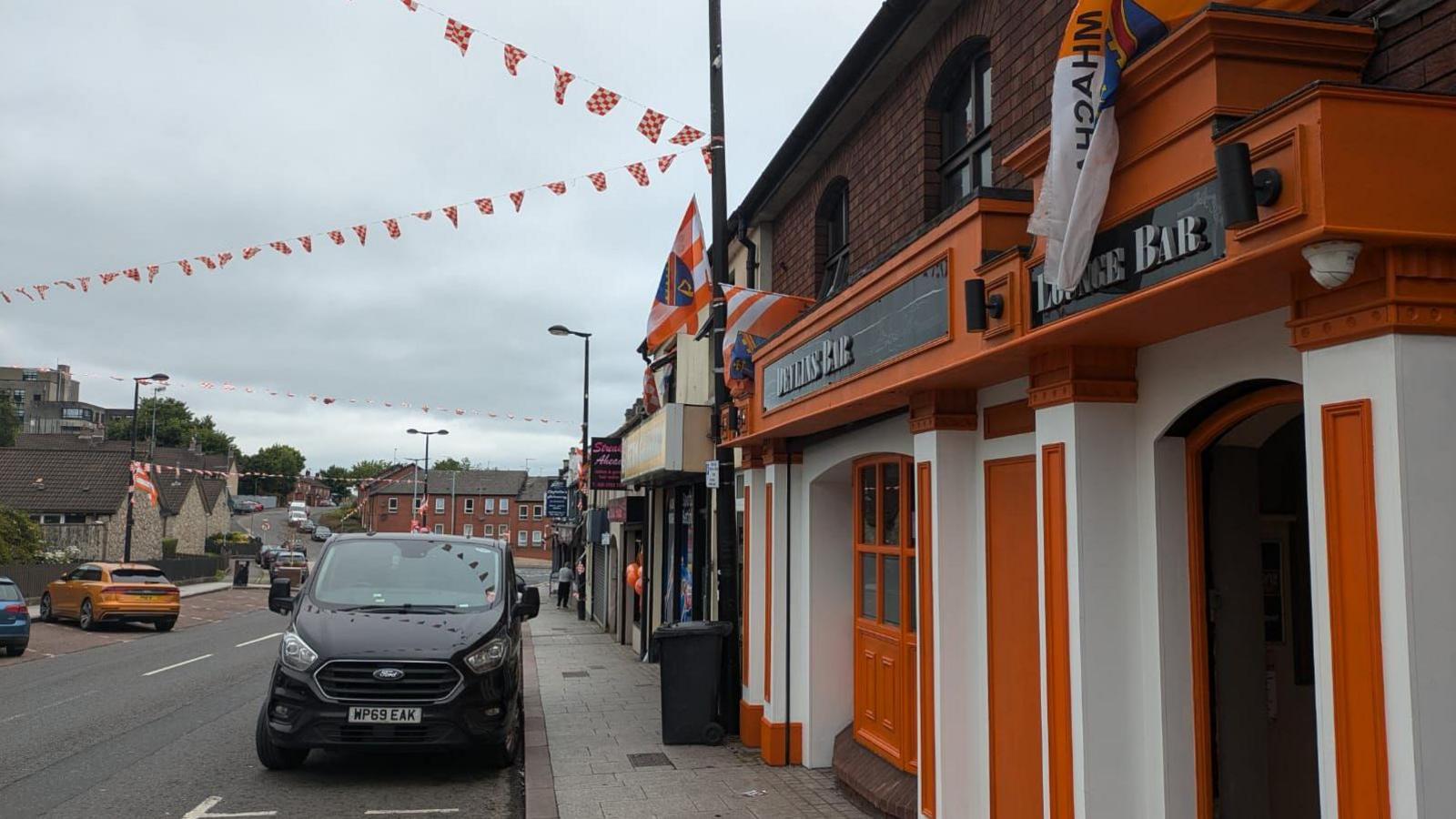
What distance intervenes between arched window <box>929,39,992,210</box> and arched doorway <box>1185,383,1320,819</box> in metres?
3.02

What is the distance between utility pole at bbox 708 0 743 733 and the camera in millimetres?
9977

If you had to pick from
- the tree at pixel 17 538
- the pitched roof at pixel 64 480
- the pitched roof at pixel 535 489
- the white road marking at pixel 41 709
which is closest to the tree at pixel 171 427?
the pitched roof at pixel 535 489

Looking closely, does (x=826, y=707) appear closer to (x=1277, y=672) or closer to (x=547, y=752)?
(x=547, y=752)

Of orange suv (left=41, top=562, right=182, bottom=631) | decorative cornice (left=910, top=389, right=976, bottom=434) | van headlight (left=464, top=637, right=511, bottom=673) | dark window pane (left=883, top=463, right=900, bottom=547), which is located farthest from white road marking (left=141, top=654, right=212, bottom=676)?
decorative cornice (left=910, top=389, right=976, bottom=434)

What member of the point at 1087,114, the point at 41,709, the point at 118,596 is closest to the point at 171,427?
the point at 118,596

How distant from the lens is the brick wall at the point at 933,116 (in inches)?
145

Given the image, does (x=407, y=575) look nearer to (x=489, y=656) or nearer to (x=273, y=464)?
(x=489, y=656)

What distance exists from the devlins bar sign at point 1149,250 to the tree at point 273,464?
130 m

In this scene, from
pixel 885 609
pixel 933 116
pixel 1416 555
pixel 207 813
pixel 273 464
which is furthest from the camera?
pixel 273 464

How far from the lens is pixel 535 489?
319 feet

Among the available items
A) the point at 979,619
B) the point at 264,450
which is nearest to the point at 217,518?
the point at 264,450

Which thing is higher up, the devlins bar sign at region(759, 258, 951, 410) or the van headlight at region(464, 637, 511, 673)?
the devlins bar sign at region(759, 258, 951, 410)

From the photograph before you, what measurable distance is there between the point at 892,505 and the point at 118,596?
72.8 ft

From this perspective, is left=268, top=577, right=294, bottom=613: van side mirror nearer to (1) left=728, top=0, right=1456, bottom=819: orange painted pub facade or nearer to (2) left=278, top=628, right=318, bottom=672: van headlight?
(2) left=278, top=628, right=318, bottom=672: van headlight
